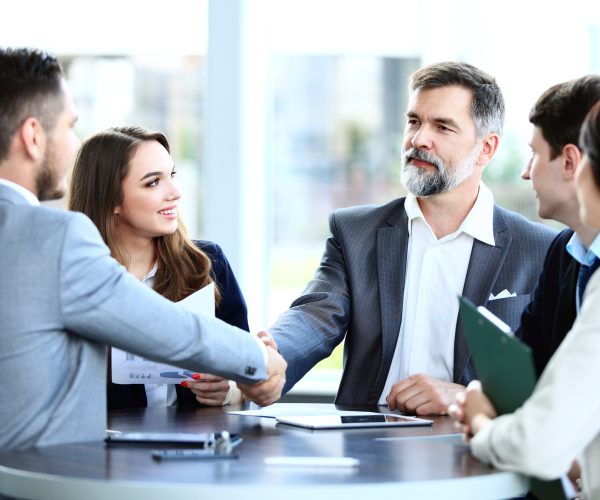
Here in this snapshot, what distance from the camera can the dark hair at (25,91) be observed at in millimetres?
2047

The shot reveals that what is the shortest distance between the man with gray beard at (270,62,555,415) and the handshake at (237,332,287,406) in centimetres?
30

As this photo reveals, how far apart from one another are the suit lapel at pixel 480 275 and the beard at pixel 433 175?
21cm

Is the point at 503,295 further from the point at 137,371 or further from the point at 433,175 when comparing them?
the point at 137,371

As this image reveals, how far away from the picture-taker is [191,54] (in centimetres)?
514

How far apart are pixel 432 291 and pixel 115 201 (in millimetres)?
1051

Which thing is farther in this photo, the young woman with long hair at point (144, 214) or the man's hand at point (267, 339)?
the young woman with long hair at point (144, 214)

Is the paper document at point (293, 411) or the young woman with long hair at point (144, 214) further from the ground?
the young woman with long hair at point (144, 214)

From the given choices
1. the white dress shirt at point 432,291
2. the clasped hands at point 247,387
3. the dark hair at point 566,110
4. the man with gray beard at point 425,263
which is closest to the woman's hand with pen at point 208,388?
→ the clasped hands at point 247,387

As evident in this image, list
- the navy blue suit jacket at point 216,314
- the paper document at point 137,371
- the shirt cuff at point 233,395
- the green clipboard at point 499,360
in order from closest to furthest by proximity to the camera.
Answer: the green clipboard at point 499,360
the paper document at point 137,371
the shirt cuff at point 233,395
the navy blue suit jacket at point 216,314

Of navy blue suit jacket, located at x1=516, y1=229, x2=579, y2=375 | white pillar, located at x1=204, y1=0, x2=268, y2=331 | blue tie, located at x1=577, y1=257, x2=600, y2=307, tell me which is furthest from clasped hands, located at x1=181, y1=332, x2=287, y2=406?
white pillar, located at x1=204, y1=0, x2=268, y2=331

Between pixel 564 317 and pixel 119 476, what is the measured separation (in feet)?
4.23

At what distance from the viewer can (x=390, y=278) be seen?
10.4 feet

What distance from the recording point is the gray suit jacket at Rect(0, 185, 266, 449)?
1.90 metres

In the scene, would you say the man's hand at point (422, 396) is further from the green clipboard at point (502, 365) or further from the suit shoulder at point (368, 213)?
the suit shoulder at point (368, 213)
